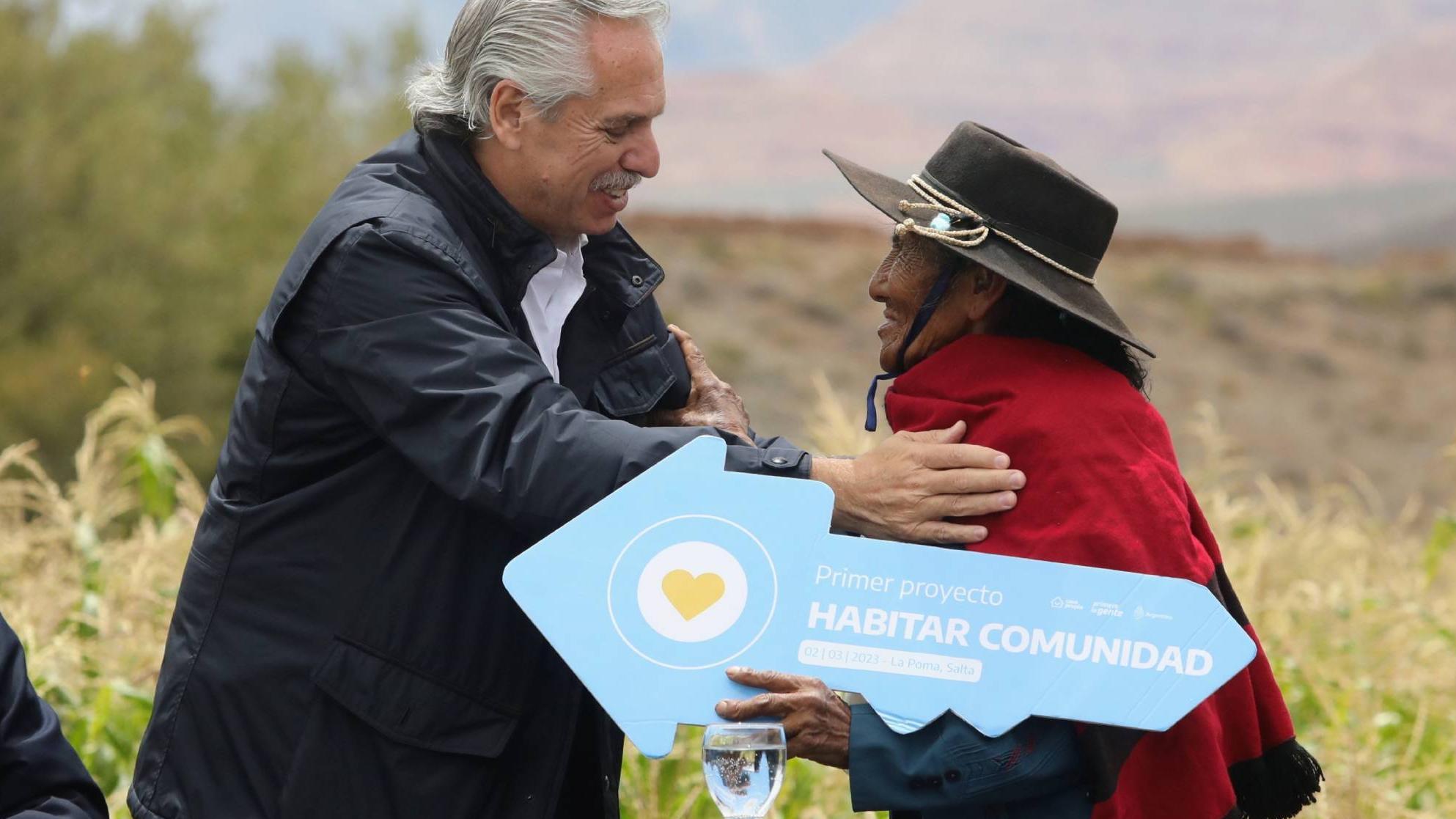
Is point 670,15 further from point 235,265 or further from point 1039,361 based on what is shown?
point 235,265

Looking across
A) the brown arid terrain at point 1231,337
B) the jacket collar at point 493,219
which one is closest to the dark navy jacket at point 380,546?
the jacket collar at point 493,219

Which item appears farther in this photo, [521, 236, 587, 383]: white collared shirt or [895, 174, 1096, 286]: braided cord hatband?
[521, 236, 587, 383]: white collared shirt

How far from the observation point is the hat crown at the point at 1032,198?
8.30 ft

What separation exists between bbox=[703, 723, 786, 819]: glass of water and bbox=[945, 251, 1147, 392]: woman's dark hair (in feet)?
2.84

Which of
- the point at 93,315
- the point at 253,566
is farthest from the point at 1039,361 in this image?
the point at 93,315

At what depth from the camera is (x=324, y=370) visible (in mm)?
2455

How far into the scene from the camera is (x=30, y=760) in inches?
89.0

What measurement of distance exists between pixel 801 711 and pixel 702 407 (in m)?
0.94

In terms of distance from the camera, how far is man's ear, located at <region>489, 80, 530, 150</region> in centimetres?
263

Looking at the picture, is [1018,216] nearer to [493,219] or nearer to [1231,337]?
[493,219]

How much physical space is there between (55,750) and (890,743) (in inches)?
47.5

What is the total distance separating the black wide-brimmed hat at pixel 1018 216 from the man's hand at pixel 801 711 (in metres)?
0.72

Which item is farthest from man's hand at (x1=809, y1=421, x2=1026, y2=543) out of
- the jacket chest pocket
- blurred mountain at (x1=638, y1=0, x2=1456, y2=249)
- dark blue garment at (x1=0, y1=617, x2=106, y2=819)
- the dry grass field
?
blurred mountain at (x1=638, y1=0, x2=1456, y2=249)

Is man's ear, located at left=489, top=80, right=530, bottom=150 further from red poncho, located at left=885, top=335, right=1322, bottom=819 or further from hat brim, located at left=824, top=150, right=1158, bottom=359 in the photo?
red poncho, located at left=885, top=335, right=1322, bottom=819
